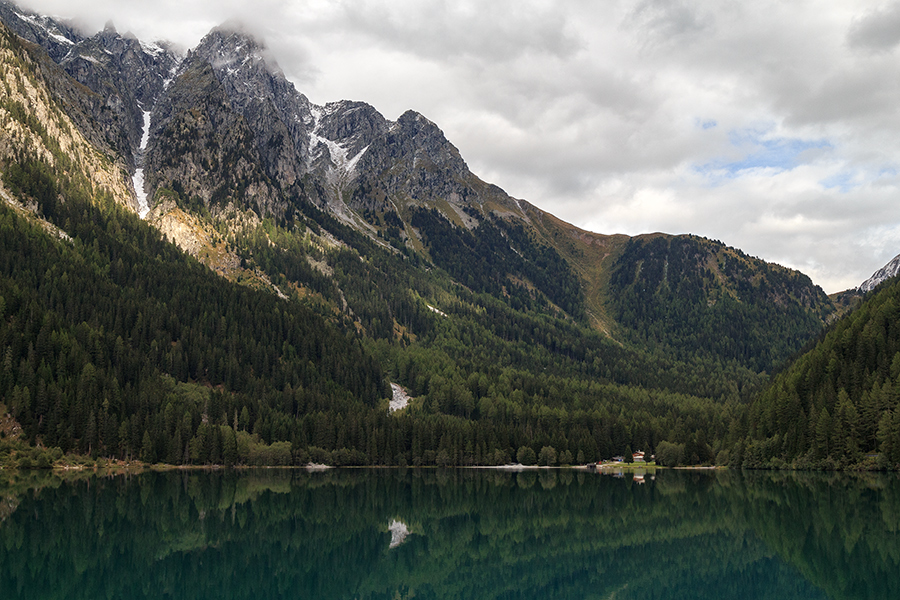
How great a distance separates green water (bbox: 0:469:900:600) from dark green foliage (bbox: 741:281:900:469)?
63.7 feet

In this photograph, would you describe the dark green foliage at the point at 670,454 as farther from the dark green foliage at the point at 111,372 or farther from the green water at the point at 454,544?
the dark green foliage at the point at 111,372

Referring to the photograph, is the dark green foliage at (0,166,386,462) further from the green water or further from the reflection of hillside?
the reflection of hillside

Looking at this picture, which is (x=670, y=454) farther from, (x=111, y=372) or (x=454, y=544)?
(x=111, y=372)

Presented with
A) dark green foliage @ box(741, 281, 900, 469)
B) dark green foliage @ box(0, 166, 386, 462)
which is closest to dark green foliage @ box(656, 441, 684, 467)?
dark green foliage @ box(741, 281, 900, 469)

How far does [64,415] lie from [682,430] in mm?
125900

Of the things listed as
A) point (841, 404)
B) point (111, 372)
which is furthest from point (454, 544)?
point (111, 372)

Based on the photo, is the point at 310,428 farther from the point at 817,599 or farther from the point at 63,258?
the point at 817,599

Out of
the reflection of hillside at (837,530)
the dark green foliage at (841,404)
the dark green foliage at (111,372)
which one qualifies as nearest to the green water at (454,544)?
the reflection of hillside at (837,530)

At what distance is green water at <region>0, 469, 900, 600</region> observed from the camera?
129 ft

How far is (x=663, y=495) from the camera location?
88.1 metres

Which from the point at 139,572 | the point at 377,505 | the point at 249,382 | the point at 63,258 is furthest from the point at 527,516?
the point at 63,258

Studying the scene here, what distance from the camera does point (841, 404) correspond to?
4409 inches

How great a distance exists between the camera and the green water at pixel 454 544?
129ft

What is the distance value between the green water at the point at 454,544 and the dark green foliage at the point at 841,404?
63.7 ft
